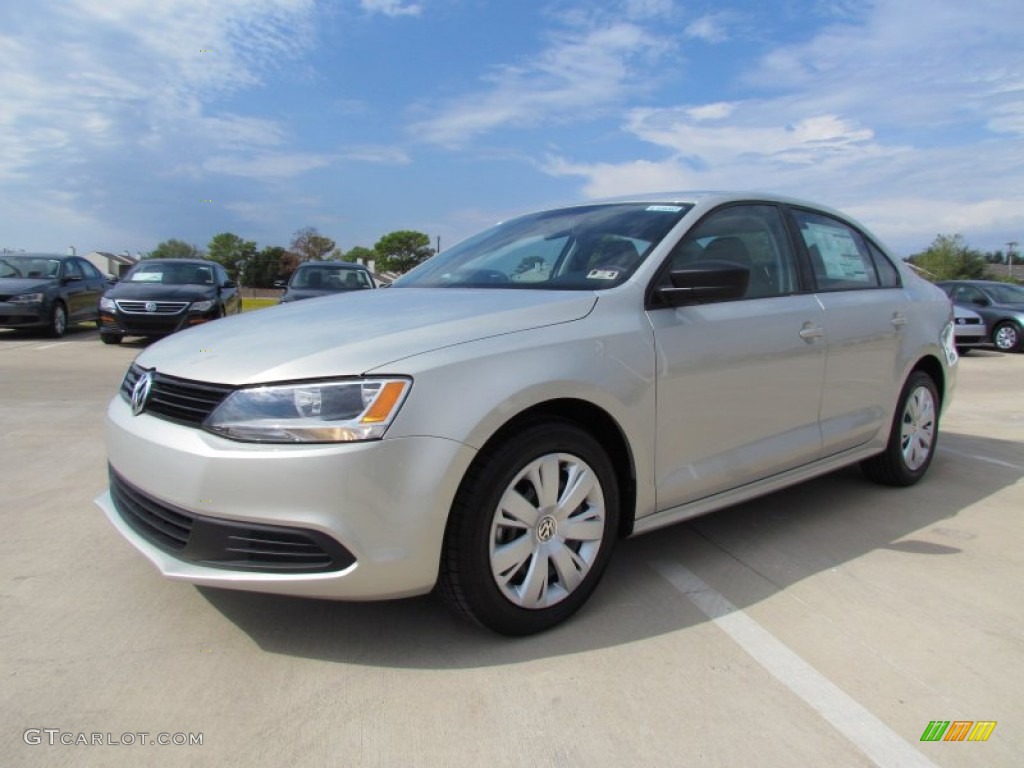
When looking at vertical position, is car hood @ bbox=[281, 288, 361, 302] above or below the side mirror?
below

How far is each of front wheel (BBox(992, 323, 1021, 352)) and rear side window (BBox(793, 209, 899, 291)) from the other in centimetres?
1329

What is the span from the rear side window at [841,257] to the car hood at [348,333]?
5.48 feet

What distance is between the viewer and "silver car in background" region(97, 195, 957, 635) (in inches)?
85.1

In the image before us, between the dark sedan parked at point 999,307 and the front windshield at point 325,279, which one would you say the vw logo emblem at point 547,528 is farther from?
the dark sedan parked at point 999,307

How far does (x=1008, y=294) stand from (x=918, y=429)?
14242 millimetres

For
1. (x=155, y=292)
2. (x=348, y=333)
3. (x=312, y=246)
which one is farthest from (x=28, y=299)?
(x=312, y=246)

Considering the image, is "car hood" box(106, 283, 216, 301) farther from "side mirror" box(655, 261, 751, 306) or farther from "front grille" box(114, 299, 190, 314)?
"side mirror" box(655, 261, 751, 306)

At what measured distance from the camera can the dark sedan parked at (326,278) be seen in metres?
12.6

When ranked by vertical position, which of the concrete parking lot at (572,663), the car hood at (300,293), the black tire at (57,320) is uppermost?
the car hood at (300,293)

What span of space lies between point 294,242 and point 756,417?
69.2 m

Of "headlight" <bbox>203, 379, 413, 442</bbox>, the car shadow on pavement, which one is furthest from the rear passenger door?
"headlight" <bbox>203, 379, 413, 442</bbox>

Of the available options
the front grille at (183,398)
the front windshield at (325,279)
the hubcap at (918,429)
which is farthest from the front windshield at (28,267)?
the hubcap at (918,429)

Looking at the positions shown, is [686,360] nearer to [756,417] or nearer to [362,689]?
[756,417]

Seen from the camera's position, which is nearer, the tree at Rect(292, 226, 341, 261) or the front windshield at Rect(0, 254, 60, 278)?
the front windshield at Rect(0, 254, 60, 278)
